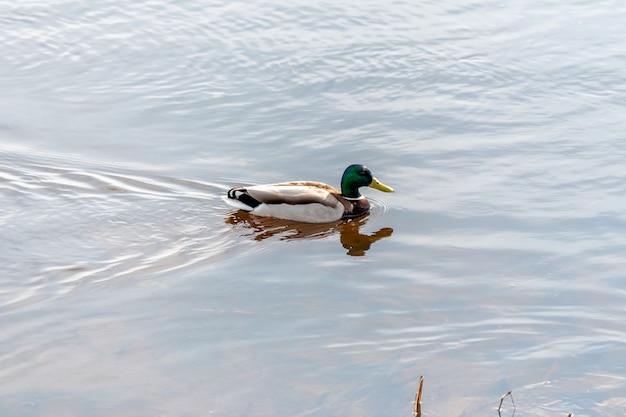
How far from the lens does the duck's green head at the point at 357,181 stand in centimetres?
1042

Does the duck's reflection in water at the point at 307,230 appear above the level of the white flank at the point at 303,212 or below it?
below

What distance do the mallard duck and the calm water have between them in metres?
0.21

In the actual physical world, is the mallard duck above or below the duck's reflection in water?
above

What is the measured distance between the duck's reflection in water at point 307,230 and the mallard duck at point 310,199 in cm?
8

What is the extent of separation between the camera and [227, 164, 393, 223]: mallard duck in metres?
9.98

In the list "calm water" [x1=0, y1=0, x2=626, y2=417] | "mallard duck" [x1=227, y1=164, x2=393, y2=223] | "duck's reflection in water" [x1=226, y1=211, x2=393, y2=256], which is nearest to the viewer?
"calm water" [x1=0, y1=0, x2=626, y2=417]

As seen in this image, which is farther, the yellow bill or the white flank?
the yellow bill

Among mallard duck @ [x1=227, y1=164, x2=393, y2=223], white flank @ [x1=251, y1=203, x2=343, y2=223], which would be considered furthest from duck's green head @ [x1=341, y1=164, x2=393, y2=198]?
white flank @ [x1=251, y1=203, x2=343, y2=223]

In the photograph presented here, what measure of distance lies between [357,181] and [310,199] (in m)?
0.62

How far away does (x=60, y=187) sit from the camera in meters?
10.4

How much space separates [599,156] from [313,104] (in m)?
3.55

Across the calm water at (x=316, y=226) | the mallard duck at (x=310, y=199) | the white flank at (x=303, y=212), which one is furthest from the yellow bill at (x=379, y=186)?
the white flank at (x=303, y=212)

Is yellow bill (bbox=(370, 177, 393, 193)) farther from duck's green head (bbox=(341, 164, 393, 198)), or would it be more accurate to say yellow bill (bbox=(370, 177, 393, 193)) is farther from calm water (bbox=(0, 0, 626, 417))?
calm water (bbox=(0, 0, 626, 417))

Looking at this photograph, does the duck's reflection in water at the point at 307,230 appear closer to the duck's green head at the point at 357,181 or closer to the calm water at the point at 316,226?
the calm water at the point at 316,226
